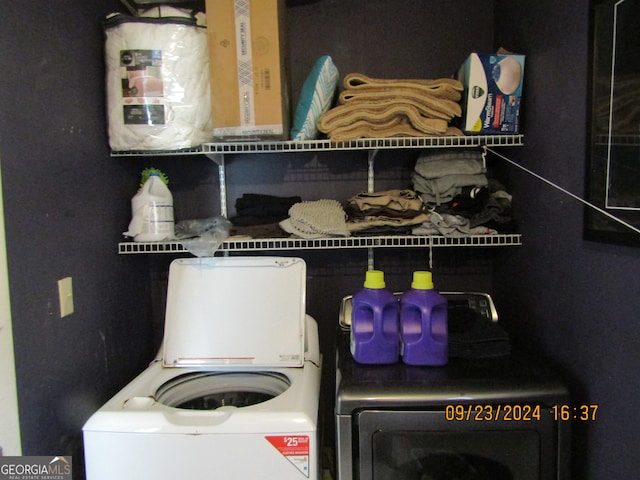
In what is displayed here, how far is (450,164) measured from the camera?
143 centimetres

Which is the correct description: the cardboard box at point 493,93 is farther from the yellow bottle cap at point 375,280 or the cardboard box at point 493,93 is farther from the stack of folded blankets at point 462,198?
the yellow bottle cap at point 375,280

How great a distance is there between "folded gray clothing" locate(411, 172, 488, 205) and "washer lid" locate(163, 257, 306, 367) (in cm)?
54

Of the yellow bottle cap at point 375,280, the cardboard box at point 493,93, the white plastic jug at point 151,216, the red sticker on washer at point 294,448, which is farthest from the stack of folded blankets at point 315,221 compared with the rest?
the red sticker on washer at point 294,448

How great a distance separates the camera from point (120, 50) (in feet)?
4.29

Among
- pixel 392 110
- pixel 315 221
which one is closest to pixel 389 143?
pixel 392 110

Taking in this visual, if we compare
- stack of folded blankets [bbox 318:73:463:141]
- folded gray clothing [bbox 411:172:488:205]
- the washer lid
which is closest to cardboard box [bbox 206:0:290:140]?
stack of folded blankets [bbox 318:73:463:141]

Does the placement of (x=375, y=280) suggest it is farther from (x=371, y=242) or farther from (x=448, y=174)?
(x=448, y=174)

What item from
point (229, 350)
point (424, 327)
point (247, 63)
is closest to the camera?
point (424, 327)

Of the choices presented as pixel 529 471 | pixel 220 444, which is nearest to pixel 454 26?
Result: pixel 529 471

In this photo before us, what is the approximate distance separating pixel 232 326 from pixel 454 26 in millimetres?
1454

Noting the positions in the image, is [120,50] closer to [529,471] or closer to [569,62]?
[569,62]

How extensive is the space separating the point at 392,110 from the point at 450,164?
11.8 inches

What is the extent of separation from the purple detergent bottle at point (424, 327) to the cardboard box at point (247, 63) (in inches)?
26.6

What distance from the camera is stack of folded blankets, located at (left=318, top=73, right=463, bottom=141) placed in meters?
1.33
